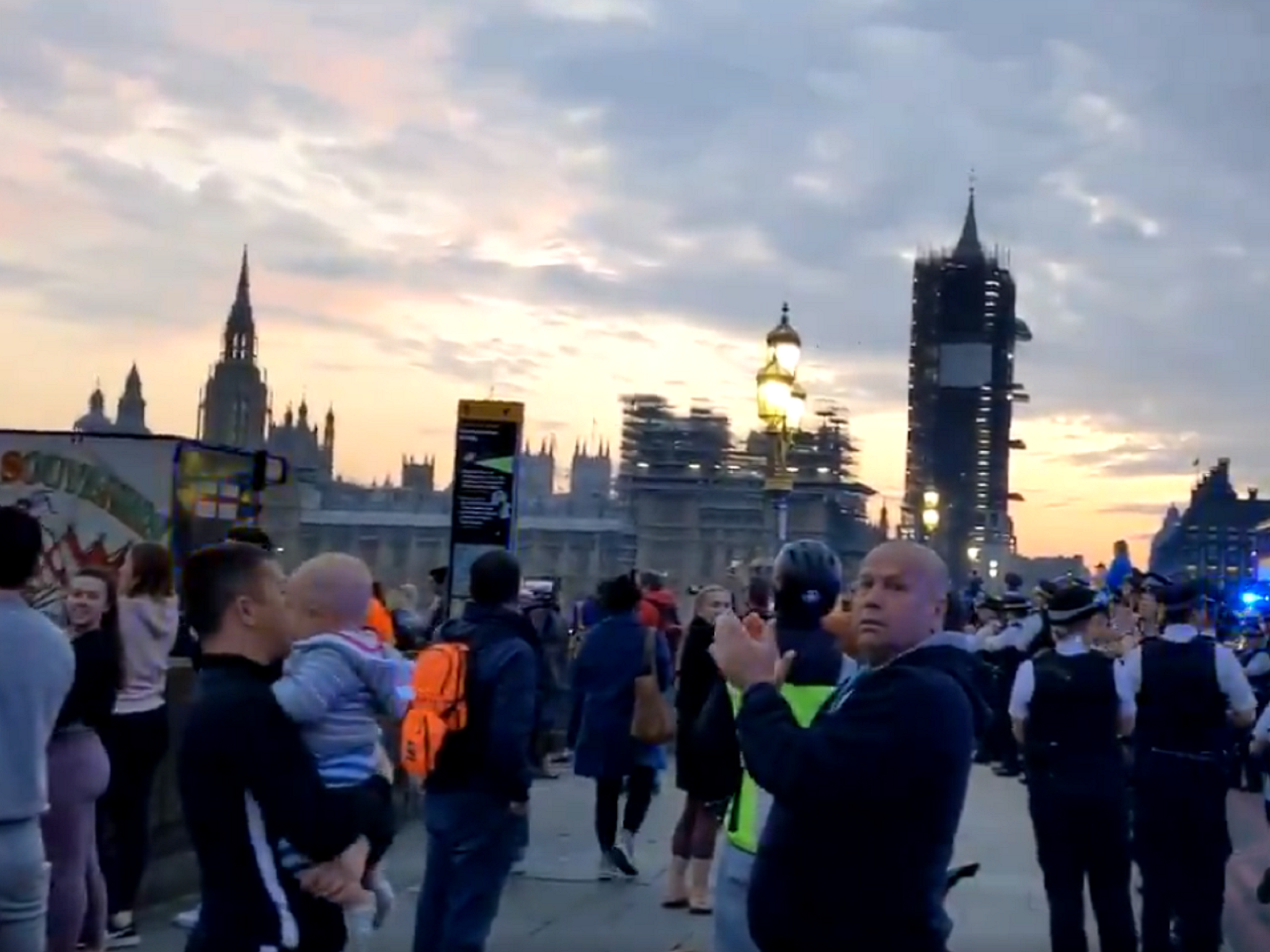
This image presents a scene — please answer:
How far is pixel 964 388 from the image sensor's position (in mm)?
131000

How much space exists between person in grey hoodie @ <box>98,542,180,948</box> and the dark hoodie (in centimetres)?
532

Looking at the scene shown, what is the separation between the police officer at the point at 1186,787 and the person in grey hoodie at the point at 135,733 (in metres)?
4.78

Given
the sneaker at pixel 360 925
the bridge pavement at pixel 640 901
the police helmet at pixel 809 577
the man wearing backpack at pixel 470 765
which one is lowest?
the bridge pavement at pixel 640 901

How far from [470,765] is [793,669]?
1.72m

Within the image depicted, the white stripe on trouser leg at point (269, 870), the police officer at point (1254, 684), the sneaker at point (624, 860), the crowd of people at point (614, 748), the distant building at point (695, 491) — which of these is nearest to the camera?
the crowd of people at point (614, 748)

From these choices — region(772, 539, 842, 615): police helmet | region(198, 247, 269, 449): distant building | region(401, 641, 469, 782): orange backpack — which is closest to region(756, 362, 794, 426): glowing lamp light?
region(401, 641, 469, 782): orange backpack

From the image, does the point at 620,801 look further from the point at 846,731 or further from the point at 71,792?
the point at 846,731

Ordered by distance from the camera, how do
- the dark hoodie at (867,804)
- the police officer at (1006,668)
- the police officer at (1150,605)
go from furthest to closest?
the police officer at (1006,668) < the police officer at (1150,605) < the dark hoodie at (867,804)

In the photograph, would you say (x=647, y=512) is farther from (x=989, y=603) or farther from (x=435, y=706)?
(x=435, y=706)

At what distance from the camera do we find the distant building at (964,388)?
127 meters

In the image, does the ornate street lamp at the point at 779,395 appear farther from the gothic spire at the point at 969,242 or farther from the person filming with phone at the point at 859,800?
the gothic spire at the point at 969,242

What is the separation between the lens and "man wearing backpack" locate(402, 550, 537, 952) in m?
7.07

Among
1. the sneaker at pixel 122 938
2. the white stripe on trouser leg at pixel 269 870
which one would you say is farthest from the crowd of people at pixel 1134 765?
the white stripe on trouser leg at pixel 269 870

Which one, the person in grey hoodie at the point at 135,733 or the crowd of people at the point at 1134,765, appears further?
the person in grey hoodie at the point at 135,733
